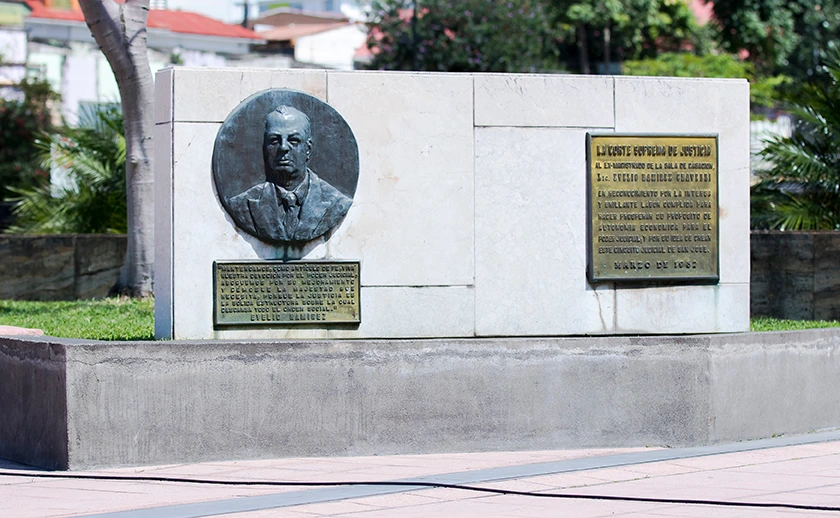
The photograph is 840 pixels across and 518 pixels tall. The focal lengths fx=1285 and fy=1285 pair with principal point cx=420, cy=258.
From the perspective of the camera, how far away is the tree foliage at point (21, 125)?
1417 inches

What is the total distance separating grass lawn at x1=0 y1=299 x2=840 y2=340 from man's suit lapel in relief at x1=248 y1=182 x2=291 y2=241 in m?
1.35

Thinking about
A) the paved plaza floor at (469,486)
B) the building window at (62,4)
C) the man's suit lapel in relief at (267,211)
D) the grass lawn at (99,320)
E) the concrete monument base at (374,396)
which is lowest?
the paved plaza floor at (469,486)

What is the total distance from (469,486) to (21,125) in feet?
104

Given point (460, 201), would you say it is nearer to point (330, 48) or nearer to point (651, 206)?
point (651, 206)

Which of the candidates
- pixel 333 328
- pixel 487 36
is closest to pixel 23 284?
pixel 333 328

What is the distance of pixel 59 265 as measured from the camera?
16.0 m

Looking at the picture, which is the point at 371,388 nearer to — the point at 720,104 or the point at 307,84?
the point at 307,84

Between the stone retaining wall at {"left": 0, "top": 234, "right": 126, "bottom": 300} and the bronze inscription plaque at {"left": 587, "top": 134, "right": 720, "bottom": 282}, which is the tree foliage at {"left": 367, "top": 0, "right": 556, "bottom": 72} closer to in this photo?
the stone retaining wall at {"left": 0, "top": 234, "right": 126, "bottom": 300}

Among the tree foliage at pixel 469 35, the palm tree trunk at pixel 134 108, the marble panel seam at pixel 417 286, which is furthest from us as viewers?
the tree foliage at pixel 469 35

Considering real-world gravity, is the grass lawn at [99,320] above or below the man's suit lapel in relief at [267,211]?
below

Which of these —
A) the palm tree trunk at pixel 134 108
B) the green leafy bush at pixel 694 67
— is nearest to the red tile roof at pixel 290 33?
the green leafy bush at pixel 694 67

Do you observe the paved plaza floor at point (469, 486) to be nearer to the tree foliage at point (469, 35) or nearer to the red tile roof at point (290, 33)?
the tree foliage at point (469, 35)

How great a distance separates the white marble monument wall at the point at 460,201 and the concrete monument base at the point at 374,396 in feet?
1.24

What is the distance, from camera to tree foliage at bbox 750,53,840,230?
595 inches
